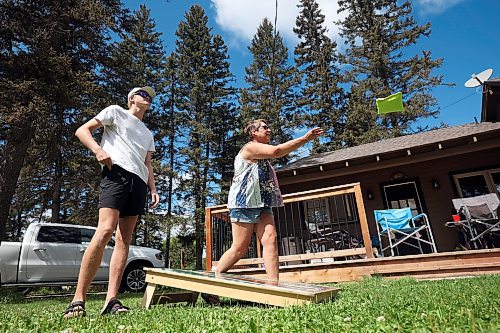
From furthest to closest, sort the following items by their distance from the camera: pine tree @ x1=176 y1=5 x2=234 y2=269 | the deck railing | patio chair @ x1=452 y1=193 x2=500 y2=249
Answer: pine tree @ x1=176 y1=5 x2=234 y2=269 < patio chair @ x1=452 y1=193 x2=500 y2=249 < the deck railing

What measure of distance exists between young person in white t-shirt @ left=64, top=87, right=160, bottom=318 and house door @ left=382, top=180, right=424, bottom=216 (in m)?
8.11

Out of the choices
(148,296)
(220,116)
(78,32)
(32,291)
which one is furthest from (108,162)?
(220,116)

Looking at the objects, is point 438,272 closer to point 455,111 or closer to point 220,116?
point 455,111

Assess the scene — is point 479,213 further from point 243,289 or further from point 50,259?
point 50,259

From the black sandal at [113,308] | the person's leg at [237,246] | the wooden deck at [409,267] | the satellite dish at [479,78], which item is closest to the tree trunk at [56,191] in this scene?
the wooden deck at [409,267]

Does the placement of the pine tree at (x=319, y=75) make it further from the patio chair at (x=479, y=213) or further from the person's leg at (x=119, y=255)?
the person's leg at (x=119, y=255)

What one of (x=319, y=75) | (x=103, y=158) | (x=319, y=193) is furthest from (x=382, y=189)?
(x=319, y=75)

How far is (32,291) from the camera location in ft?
27.8

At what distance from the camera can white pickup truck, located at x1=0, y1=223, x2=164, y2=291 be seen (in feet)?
21.7

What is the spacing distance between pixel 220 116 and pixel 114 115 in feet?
69.3

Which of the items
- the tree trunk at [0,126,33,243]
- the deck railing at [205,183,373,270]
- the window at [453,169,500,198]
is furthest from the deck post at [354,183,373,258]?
the tree trunk at [0,126,33,243]

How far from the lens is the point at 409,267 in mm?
4609

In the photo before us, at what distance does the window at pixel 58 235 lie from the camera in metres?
7.07

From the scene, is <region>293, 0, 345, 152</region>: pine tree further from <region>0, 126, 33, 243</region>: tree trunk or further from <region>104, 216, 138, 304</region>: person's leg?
<region>104, 216, 138, 304</region>: person's leg
